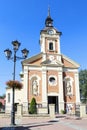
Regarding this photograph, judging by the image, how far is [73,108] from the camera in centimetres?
3412

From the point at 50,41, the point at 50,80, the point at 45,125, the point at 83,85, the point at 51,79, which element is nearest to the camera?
the point at 45,125

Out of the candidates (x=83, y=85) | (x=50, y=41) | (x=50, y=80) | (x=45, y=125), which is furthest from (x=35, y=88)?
(x=83, y=85)

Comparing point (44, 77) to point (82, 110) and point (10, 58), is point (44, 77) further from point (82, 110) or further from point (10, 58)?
point (10, 58)

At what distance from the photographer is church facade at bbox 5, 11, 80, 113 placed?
33719 millimetres

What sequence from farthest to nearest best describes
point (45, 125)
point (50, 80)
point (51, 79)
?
1. point (51, 79)
2. point (50, 80)
3. point (45, 125)

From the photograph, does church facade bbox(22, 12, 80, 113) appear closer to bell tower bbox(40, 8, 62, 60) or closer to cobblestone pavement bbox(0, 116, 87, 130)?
bell tower bbox(40, 8, 62, 60)

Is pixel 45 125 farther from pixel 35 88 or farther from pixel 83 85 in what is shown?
pixel 83 85

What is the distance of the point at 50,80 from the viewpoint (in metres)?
35.0

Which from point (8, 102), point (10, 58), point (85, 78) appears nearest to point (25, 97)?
point (8, 102)

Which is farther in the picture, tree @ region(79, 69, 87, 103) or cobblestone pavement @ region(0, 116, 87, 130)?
tree @ region(79, 69, 87, 103)

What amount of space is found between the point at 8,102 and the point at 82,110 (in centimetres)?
1807

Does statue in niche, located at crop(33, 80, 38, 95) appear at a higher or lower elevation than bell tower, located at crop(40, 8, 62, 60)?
lower

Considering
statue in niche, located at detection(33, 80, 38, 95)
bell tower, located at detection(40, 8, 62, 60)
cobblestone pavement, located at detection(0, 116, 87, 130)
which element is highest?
bell tower, located at detection(40, 8, 62, 60)

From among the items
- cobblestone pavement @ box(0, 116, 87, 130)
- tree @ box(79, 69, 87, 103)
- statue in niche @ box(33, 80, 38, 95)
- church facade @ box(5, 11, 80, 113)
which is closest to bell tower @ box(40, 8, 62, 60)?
church facade @ box(5, 11, 80, 113)
